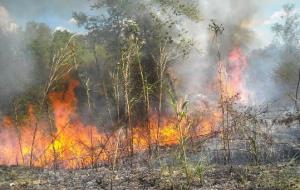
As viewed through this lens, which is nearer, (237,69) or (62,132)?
(62,132)

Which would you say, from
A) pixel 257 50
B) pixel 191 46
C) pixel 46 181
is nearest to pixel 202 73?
pixel 191 46

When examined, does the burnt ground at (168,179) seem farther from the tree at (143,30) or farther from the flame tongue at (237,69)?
the flame tongue at (237,69)

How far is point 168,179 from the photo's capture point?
10.4 metres

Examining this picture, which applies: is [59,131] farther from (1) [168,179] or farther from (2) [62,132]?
(1) [168,179]

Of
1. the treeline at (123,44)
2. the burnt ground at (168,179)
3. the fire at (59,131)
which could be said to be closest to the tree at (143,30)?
the treeline at (123,44)

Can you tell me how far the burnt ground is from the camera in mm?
9555

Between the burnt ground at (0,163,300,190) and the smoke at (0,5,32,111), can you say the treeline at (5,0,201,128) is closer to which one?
the smoke at (0,5,32,111)

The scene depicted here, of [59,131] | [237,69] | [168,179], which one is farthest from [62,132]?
[237,69]

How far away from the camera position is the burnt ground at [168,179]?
31.3 ft

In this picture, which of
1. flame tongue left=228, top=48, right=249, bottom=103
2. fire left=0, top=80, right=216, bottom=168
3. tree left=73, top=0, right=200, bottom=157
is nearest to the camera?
fire left=0, top=80, right=216, bottom=168

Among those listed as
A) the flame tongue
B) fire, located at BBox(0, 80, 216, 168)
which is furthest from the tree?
the flame tongue

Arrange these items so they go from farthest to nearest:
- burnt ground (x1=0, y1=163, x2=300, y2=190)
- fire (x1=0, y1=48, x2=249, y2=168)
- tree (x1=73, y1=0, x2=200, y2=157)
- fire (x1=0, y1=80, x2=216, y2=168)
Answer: tree (x1=73, y1=0, x2=200, y2=157), fire (x1=0, y1=80, x2=216, y2=168), fire (x1=0, y1=48, x2=249, y2=168), burnt ground (x1=0, y1=163, x2=300, y2=190)

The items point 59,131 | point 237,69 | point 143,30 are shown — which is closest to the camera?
point 59,131

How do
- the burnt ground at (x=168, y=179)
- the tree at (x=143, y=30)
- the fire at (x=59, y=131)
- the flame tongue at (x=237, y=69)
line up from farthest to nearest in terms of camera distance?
the flame tongue at (x=237, y=69), the tree at (x=143, y=30), the fire at (x=59, y=131), the burnt ground at (x=168, y=179)
